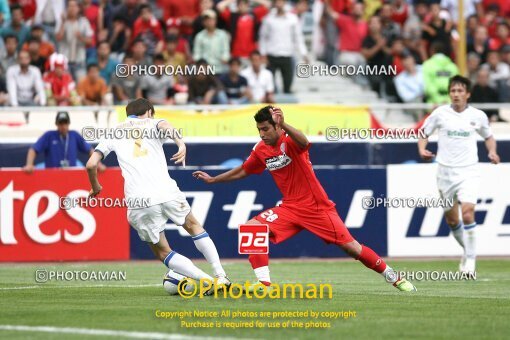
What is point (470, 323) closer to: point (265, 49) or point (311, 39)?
point (265, 49)

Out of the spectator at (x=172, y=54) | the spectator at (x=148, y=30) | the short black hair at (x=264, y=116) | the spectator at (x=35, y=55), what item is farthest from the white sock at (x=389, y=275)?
the spectator at (x=148, y=30)

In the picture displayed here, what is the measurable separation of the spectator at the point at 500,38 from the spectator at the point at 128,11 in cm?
776

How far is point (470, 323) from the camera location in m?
10.5

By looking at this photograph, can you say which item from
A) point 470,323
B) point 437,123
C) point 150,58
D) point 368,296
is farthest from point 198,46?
point 470,323

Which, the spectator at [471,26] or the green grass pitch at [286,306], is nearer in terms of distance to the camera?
the green grass pitch at [286,306]

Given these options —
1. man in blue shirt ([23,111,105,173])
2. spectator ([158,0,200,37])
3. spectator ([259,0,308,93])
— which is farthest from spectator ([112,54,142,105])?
man in blue shirt ([23,111,105,173])

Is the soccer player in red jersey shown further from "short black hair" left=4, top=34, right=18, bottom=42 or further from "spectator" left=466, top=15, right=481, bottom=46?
"spectator" left=466, top=15, right=481, bottom=46

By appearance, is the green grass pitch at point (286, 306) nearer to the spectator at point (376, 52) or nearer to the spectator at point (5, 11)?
the spectator at point (376, 52)

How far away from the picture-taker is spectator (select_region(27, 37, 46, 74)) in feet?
74.3

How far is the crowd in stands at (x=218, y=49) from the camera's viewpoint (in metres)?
22.4

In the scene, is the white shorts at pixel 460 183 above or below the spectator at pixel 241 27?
below

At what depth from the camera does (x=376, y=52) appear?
81.3 feet

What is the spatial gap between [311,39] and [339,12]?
1.04 meters

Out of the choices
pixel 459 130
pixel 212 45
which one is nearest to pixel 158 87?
pixel 212 45
